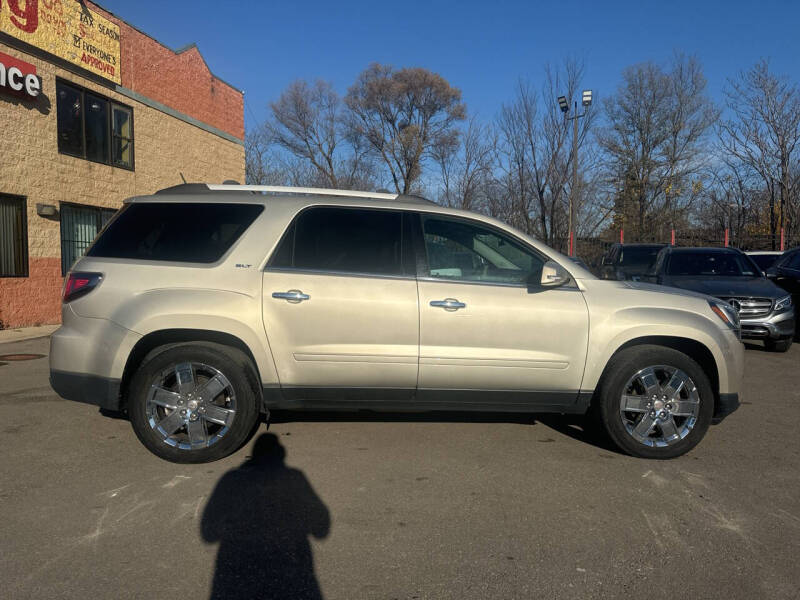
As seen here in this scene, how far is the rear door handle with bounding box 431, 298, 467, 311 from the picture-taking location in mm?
4238

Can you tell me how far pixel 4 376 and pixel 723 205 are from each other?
34.1m

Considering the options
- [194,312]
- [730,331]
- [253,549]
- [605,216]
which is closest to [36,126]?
[194,312]

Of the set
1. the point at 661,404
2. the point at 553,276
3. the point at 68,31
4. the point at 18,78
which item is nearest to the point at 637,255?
the point at 661,404

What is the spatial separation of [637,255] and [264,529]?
14072 millimetres

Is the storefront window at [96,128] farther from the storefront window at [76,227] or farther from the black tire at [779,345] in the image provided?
the black tire at [779,345]

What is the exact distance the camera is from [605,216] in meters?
28.3

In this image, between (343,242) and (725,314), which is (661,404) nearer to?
(725,314)

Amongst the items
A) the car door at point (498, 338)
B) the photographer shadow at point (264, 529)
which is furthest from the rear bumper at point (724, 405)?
the photographer shadow at point (264, 529)

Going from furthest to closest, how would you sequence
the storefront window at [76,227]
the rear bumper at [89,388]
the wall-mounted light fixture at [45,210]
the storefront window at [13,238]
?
the storefront window at [76,227] → the wall-mounted light fixture at [45,210] → the storefront window at [13,238] → the rear bumper at [89,388]

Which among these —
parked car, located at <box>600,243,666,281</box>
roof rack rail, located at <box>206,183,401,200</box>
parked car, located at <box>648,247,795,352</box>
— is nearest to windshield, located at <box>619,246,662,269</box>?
parked car, located at <box>600,243,666,281</box>

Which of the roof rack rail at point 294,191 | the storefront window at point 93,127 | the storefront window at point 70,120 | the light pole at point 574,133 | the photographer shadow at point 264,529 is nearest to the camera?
the photographer shadow at point 264,529

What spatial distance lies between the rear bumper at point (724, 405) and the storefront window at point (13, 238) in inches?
485

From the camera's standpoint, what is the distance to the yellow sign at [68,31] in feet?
38.1

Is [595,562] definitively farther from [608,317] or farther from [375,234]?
[375,234]
